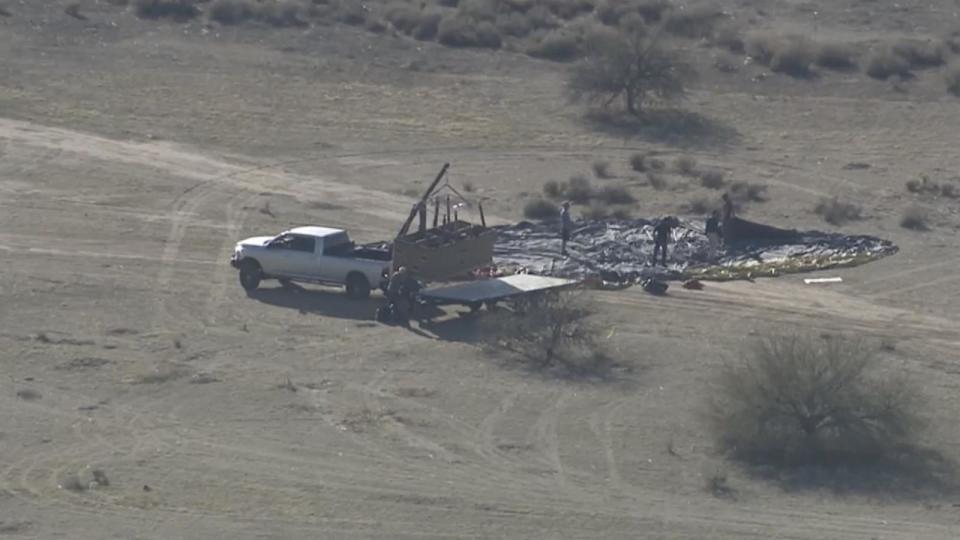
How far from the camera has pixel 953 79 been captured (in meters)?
63.8

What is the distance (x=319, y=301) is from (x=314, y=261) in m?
0.73

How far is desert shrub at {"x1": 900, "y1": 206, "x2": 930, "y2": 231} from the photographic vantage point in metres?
46.4

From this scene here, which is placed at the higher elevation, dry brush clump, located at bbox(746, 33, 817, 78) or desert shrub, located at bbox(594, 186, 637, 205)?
dry brush clump, located at bbox(746, 33, 817, 78)

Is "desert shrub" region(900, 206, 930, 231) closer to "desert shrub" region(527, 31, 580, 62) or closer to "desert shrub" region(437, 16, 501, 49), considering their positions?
"desert shrub" region(527, 31, 580, 62)

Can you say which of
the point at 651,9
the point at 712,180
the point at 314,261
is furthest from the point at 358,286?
the point at 651,9

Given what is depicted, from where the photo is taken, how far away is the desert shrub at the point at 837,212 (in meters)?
47.0

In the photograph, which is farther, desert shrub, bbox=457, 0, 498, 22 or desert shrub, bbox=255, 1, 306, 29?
desert shrub, bbox=457, 0, 498, 22

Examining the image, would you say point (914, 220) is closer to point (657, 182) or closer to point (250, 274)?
point (657, 182)

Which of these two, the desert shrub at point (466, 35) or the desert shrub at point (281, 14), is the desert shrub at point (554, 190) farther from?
the desert shrub at point (281, 14)

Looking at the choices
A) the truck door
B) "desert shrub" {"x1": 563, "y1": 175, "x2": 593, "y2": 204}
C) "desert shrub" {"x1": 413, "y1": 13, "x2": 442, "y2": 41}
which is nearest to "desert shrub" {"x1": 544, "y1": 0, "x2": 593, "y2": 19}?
"desert shrub" {"x1": 413, "y1": 13, "x2": 442, "y2": 41}

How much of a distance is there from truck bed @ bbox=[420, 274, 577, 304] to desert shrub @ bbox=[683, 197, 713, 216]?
908 cm

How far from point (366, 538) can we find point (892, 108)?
37922 millimetres

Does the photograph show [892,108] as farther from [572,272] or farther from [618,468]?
[618,468]

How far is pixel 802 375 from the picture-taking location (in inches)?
1205
